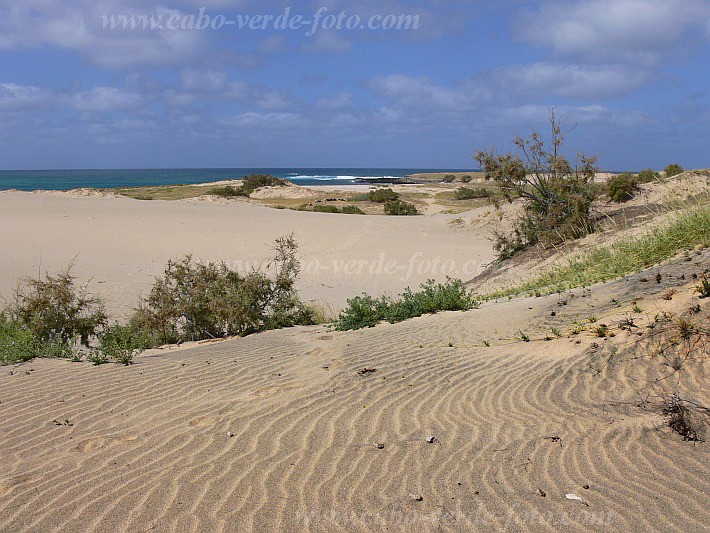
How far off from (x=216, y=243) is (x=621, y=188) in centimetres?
1400

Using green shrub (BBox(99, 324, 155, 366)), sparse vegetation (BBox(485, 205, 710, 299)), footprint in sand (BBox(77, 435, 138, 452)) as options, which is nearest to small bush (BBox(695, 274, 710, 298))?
sparse vegetation (BBox(485, 205, 710, 299))

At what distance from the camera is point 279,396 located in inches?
211

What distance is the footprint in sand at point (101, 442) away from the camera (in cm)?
428

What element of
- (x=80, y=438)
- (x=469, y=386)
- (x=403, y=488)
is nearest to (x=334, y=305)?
(x=469, y=386)

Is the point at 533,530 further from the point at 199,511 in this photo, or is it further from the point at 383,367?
the point at 383,367

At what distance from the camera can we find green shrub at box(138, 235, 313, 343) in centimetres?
932

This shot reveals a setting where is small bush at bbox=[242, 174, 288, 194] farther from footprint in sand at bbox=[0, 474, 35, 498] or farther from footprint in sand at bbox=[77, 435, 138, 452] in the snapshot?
footprint in sand at bbox=[0, 474, 35, 498]

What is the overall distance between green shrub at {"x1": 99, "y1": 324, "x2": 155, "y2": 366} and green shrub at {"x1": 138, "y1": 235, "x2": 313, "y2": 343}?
0.39 m

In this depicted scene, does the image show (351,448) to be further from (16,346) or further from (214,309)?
(214,309)

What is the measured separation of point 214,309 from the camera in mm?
9242

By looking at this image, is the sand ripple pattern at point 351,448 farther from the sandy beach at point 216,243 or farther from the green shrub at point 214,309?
the sandy beach at point 216,243

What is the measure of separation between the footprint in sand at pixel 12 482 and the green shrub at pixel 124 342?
3104 millimetres

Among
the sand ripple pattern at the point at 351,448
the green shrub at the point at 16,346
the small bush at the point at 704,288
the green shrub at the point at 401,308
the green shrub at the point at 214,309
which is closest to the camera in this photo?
the sand ripple pattern at the point at 351,448

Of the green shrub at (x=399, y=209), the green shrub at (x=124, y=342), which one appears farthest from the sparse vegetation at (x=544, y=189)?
the green shrub at (x=399, y=209)
